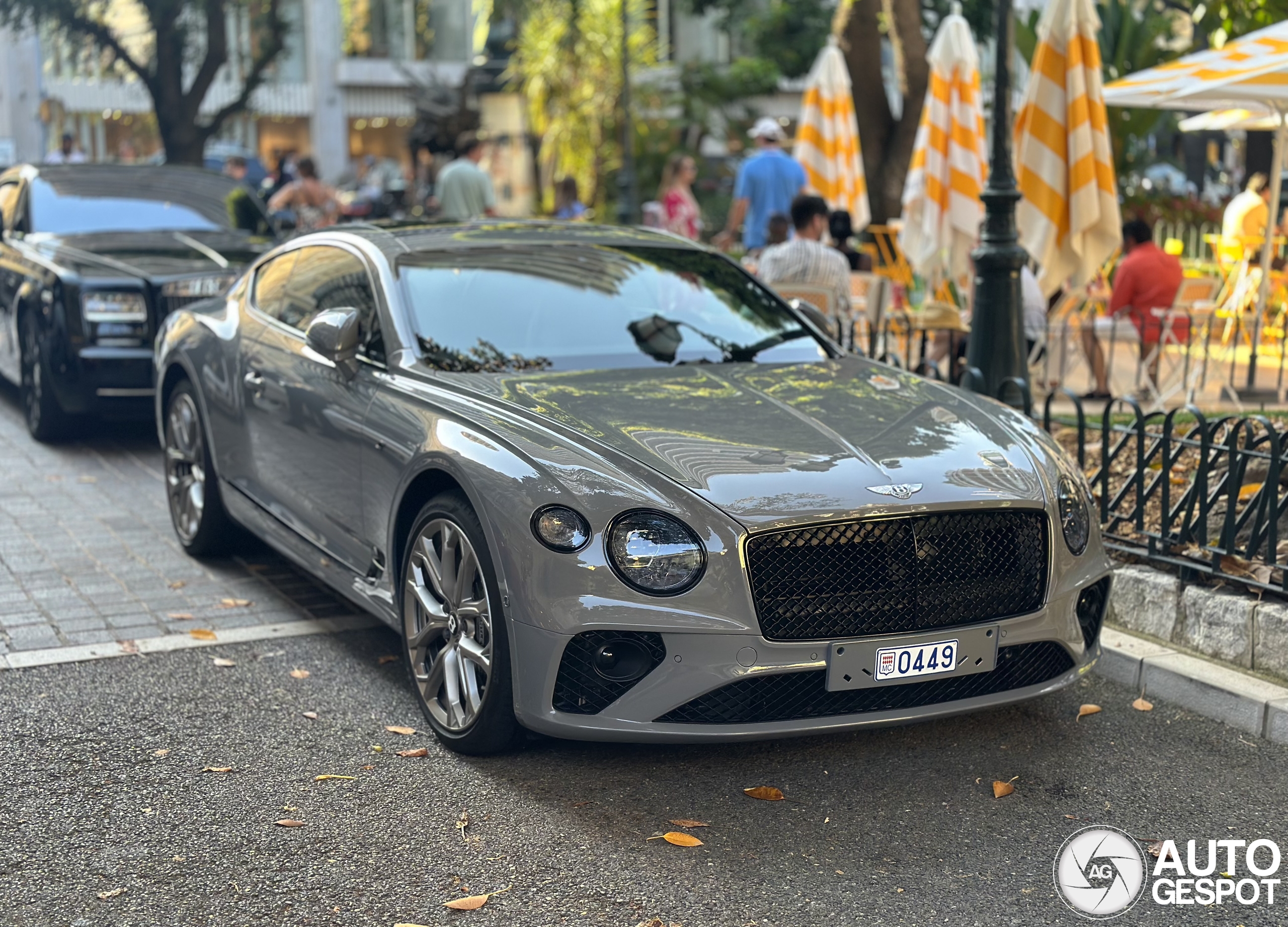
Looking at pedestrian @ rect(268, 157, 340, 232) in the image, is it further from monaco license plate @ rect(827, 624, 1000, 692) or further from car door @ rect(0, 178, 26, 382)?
monaco license plate @ rect(827, 624, 1000, 692)

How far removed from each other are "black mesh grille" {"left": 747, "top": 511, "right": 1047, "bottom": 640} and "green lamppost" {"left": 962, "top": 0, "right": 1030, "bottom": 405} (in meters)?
3.36

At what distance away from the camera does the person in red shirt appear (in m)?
10.2

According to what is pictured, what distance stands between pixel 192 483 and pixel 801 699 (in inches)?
148

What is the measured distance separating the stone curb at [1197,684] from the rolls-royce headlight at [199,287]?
5.85 metres

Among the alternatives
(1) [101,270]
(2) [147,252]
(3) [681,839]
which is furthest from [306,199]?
(3) [681,839]

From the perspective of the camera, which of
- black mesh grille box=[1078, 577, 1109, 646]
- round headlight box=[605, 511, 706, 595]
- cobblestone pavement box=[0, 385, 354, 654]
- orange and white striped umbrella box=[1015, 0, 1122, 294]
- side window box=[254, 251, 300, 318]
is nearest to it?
round headlight box=[605, 511, 706, 595]

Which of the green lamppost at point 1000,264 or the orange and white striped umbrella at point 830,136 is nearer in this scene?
the green lamppost at point 1000,264

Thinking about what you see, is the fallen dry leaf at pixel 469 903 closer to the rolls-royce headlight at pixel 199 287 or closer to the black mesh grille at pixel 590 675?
the black mesh grille at pixel 590 675

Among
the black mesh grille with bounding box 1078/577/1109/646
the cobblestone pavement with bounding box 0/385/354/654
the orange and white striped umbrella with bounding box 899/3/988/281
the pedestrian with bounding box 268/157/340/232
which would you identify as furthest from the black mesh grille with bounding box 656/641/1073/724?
the pedestrian with bounding box 268/157/340/232

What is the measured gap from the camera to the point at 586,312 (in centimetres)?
548

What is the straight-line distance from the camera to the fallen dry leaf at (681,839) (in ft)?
12.6

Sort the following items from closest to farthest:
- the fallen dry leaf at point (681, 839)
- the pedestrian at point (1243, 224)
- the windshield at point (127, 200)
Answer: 1. the fallen dry leaf at point (681, 839)
2. the windshield at point (127, 200)
3. the pedestrian at point (1243, 224)

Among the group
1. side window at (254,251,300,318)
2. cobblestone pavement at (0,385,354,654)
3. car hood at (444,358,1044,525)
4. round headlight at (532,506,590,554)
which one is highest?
side window at (254,251,300,318)

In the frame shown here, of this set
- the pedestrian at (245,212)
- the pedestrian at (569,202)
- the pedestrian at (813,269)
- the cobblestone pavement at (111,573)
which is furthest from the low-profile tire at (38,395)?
the pedestrian at (569,202)
